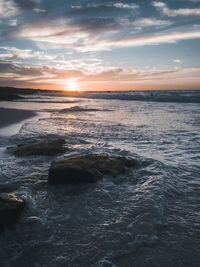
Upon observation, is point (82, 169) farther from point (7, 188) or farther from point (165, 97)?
point (165, 97)

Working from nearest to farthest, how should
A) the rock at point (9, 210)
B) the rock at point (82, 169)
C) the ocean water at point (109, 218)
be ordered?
the ocean water at point (109, 218) < the rock at point (9, 210) < the rock at point (82, 169)

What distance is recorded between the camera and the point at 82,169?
4.22 m

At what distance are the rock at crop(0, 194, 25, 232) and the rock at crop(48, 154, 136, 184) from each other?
3.80ft

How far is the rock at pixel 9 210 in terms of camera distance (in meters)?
2.74

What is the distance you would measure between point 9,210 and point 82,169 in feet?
5.59

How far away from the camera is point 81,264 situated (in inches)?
87.3

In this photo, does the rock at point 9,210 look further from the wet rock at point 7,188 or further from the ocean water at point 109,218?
the wet rock at point 7,188

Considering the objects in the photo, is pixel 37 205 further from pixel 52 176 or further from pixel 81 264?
pixel 81 264

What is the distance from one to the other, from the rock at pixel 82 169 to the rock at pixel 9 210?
3.80 feet

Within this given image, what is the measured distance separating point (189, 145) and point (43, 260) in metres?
6.01

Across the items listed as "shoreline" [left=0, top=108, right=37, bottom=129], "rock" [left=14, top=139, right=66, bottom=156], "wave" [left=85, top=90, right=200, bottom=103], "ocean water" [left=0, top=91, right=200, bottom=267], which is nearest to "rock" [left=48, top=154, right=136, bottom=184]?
"ocean water" [left=0, top=91, right=200, bottom=267]

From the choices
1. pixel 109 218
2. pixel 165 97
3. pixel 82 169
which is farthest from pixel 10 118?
pixel 165 97

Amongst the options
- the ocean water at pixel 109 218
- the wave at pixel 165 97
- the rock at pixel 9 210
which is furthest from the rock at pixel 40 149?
the wave at pixel 165 97

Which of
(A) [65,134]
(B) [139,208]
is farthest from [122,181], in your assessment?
(A) [65,134]
